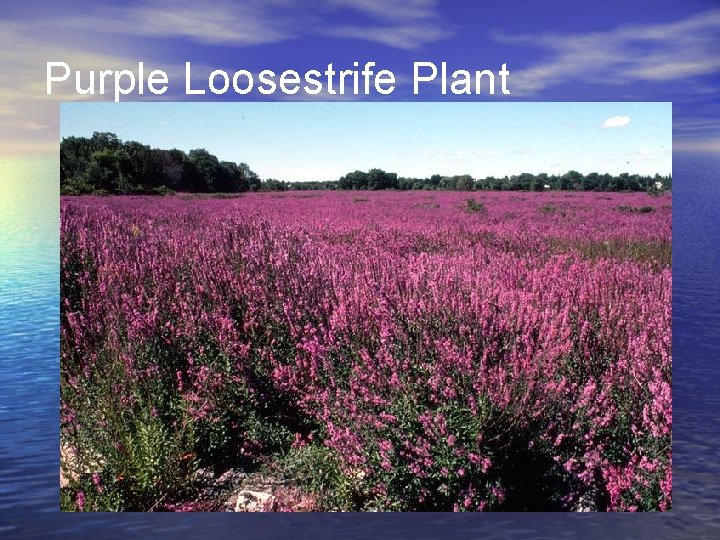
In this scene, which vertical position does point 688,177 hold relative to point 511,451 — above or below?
above

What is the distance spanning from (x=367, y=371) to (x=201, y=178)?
7.02 ft

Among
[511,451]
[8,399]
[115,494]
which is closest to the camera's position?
[511,451]

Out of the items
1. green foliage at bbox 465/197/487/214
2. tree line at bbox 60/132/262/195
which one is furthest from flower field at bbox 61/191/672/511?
green foliage at bbox 465/197/487/214

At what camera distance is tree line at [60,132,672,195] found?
532cm

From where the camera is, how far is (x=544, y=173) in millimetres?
A: 5609

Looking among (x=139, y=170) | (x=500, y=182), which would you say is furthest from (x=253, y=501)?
(x=500, y=182)

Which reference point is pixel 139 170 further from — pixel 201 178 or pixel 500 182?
pixel 500 182

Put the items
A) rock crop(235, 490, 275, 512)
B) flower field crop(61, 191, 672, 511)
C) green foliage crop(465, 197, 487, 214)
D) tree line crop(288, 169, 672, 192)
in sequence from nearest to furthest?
1. flower field crop(61, 191, 672, 511)
2. rock crop(235, 490, 275, 512)
3. tree line crop(288, 169, 672, 192)
4. green foliage crop(465, 197, 487, 214)

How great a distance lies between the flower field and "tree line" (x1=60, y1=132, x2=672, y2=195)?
18 cm

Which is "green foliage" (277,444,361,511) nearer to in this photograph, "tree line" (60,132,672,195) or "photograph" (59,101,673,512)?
"photograph" (59,101,673,512)

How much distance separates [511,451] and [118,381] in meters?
2.31

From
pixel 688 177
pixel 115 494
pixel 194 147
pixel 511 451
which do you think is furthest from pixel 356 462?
pixel 688 177

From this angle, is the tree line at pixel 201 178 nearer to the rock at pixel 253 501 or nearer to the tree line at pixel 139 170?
the tree line at pixel 139 170

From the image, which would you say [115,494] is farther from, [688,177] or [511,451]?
[688,177]
